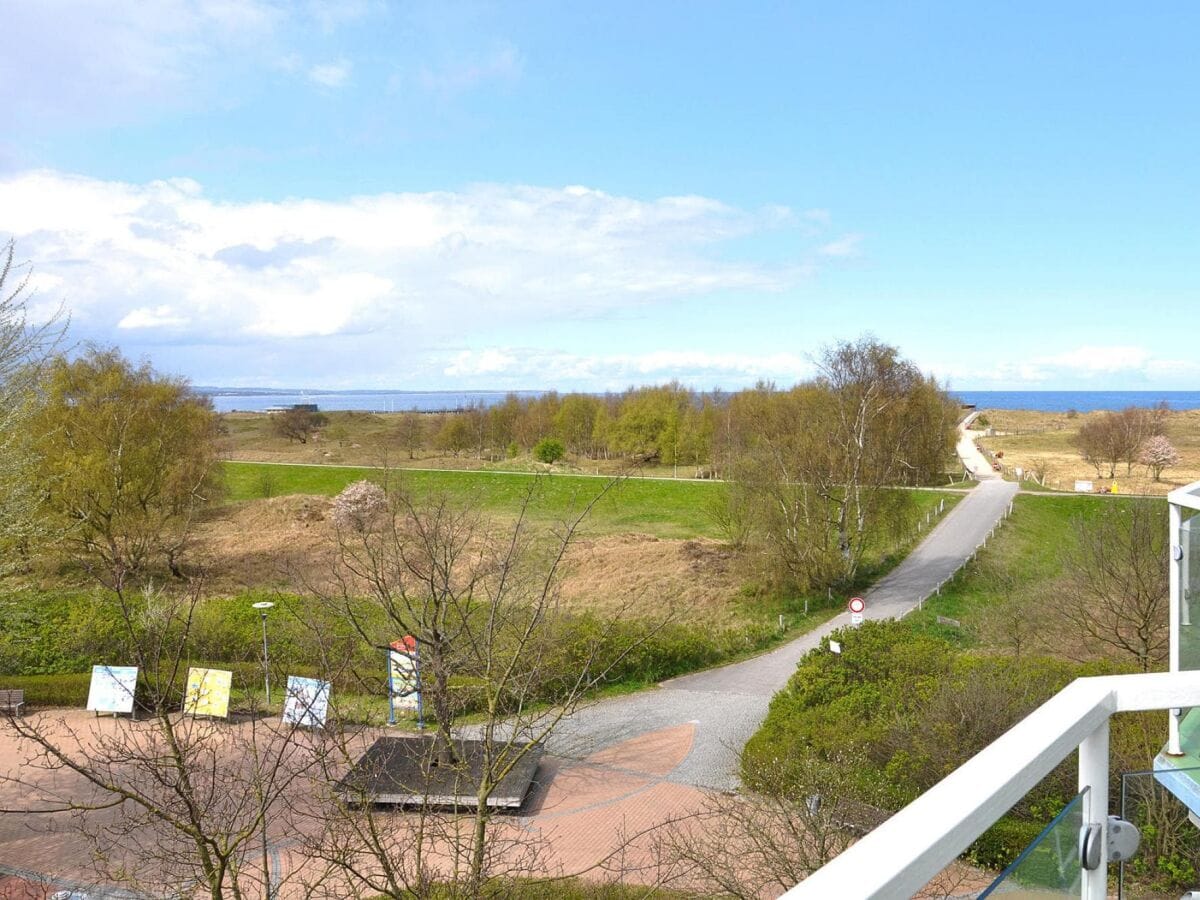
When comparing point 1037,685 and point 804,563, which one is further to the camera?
point 804,563

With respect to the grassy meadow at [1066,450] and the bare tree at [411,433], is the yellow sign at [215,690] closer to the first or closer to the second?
the grassy meadow at [1066,450]

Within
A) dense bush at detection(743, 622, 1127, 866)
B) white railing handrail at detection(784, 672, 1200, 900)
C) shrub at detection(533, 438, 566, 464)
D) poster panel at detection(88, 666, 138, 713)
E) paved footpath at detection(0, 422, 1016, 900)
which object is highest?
white railing handrail at detection(784, 672, 1200, 900)

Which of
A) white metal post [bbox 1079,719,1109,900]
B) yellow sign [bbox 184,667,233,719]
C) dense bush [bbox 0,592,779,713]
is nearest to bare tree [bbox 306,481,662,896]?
dense bush [bbox 0,592,779,713]

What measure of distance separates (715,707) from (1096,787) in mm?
14882

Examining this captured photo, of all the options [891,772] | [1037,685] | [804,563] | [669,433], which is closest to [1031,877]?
[891,772]

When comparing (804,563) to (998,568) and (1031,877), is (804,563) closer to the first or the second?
(998,568)

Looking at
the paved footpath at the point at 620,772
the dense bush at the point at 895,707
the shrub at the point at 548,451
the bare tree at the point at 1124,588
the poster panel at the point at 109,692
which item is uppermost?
the shrub at the point at 548,451

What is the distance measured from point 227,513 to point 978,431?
71574 millimetres

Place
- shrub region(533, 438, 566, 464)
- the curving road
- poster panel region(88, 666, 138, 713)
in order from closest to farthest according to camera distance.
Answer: the curving road
poster panel region(88, 666, 138, 713)
shrub region(533, 438, 566, 464)

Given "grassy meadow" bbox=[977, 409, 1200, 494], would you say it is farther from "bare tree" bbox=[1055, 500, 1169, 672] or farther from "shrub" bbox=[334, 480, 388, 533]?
"shrub" bbox=[334, 480, 388, 533]

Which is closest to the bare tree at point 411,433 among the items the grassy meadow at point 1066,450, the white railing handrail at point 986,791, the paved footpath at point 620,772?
the grassy meadow at point 1066,450

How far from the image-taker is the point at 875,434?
24.3 m

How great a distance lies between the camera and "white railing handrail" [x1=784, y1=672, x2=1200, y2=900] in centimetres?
90

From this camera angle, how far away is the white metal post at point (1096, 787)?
145 cm
